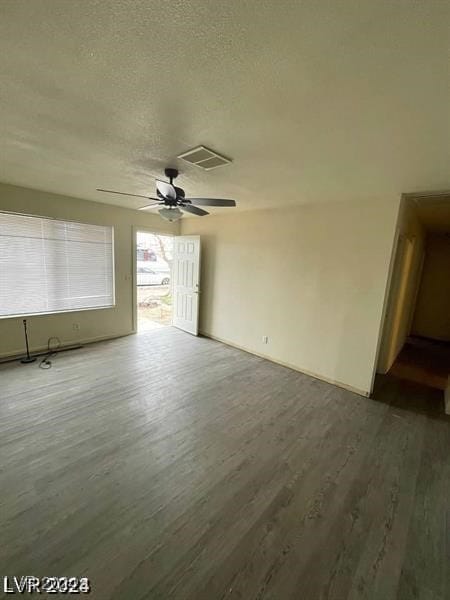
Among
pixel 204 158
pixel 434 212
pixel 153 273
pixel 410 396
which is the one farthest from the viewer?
pixel 153 273

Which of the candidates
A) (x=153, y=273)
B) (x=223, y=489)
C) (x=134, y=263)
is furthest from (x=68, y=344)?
(x=153, y=273)

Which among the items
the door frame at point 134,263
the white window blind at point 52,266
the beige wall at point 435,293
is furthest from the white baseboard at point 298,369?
the beige wall at point 435,293

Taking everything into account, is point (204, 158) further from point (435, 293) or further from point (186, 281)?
point (435, 293)

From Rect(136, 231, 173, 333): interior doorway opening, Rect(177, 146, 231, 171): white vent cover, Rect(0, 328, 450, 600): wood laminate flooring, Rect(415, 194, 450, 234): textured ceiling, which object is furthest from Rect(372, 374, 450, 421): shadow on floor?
Rect(136, 231, 173, 333): interior doorway opening

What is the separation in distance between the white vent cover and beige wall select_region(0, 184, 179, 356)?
2.87m

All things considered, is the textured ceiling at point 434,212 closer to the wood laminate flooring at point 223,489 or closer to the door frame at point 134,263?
the wood laminate flooring at point 223,489

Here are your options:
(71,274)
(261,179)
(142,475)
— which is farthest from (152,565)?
(71,274)

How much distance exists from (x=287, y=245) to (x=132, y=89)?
2.93 meters

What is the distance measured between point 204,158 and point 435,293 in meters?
6.50

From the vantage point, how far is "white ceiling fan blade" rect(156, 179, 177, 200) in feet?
7.61

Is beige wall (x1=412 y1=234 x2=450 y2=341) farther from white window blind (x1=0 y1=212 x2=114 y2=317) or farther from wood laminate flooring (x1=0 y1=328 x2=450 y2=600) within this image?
white window blind (x1=0 y1=212 x2=114 y2=317)

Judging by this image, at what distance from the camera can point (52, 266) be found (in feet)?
13.3

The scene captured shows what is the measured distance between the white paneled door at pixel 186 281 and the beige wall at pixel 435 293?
5.40 meters

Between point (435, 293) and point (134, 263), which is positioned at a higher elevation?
point (134, 263)
